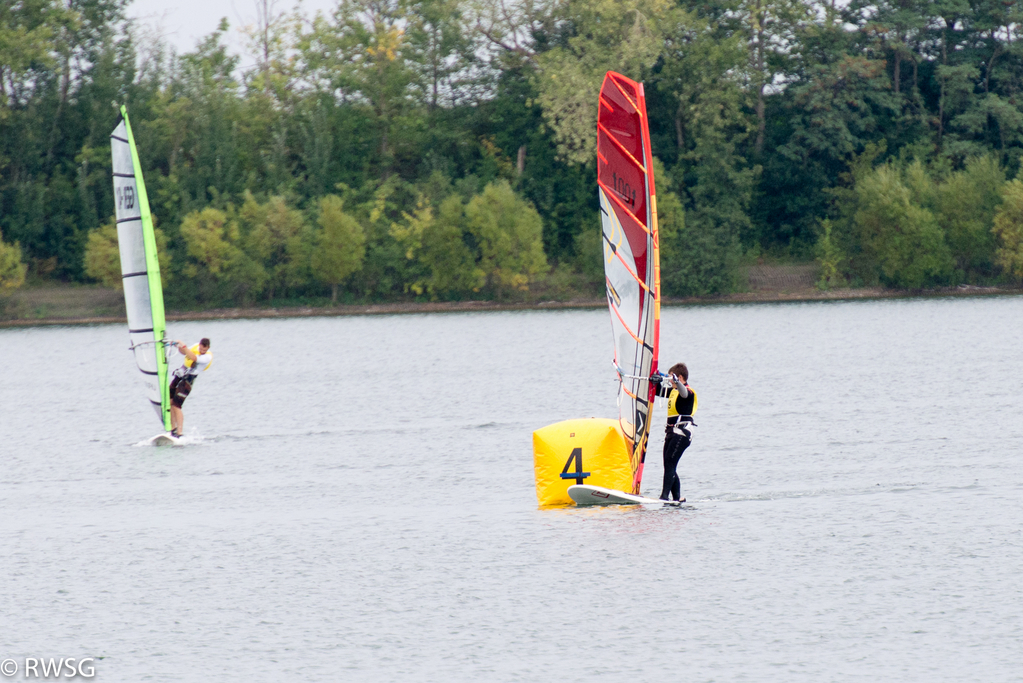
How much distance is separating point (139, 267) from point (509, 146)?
52.3 m

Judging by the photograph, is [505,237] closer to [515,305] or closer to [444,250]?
[444,250]

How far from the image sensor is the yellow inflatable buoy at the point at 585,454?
15.1 m

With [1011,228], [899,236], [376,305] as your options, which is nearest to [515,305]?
[376,305]

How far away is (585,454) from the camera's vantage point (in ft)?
49.9

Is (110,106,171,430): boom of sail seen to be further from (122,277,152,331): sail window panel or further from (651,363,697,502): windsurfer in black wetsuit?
(651,363,697,502): windsurfer in black wetsuit

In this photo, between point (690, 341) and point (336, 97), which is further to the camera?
point (336, 97)

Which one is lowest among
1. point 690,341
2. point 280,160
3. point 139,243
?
point 690,341

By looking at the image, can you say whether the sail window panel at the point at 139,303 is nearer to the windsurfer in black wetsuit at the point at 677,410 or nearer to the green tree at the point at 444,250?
the windsurfer in black wetsuit at the point at 677,410

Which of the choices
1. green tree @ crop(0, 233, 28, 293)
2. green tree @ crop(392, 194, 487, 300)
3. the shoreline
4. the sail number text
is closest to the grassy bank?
the shoreline

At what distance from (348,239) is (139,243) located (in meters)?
44.9

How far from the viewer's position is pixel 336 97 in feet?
243

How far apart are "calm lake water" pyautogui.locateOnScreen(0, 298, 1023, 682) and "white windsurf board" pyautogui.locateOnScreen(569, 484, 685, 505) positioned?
0.22 m

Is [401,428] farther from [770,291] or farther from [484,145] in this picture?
[484,145]

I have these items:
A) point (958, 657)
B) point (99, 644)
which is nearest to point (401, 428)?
point (99, 644)
